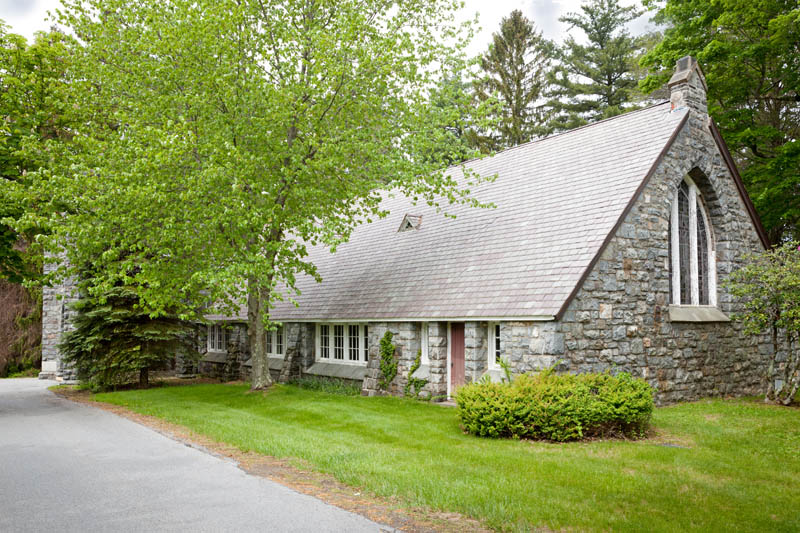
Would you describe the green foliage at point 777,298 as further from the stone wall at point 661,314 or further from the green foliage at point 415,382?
the green foliage at point 415,382

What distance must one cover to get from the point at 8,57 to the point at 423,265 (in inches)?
527

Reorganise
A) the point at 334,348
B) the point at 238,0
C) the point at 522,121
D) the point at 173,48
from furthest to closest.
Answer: the point at 522,121 → the point at 334,348 → the point at 238,0 → the point at 173,48

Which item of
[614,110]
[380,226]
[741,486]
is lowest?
[741,486]

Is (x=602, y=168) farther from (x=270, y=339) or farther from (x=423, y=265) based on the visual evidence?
(x=270, y=339)

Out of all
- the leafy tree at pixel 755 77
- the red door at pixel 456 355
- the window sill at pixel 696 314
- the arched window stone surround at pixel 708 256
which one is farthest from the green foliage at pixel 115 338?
the leafy tree at pixel 755 77

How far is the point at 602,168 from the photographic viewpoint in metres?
15.9

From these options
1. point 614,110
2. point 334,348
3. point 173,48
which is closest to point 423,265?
point 334,348

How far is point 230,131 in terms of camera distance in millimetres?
15688

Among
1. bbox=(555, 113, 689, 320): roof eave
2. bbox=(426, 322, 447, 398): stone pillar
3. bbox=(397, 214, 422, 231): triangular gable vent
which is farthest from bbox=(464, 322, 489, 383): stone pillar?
bbox=(397, 214, 422, 231): triangular gable vent

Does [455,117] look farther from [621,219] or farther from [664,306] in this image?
[664,306]

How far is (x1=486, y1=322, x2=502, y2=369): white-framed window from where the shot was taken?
47.9ft

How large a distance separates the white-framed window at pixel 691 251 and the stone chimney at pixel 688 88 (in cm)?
188

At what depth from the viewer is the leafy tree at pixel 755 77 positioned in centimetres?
2070

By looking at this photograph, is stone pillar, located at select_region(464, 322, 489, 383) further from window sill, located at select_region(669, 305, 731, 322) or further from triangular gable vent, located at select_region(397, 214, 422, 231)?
triangular gable vent, located at select_region(397, 214, 422, 231)
